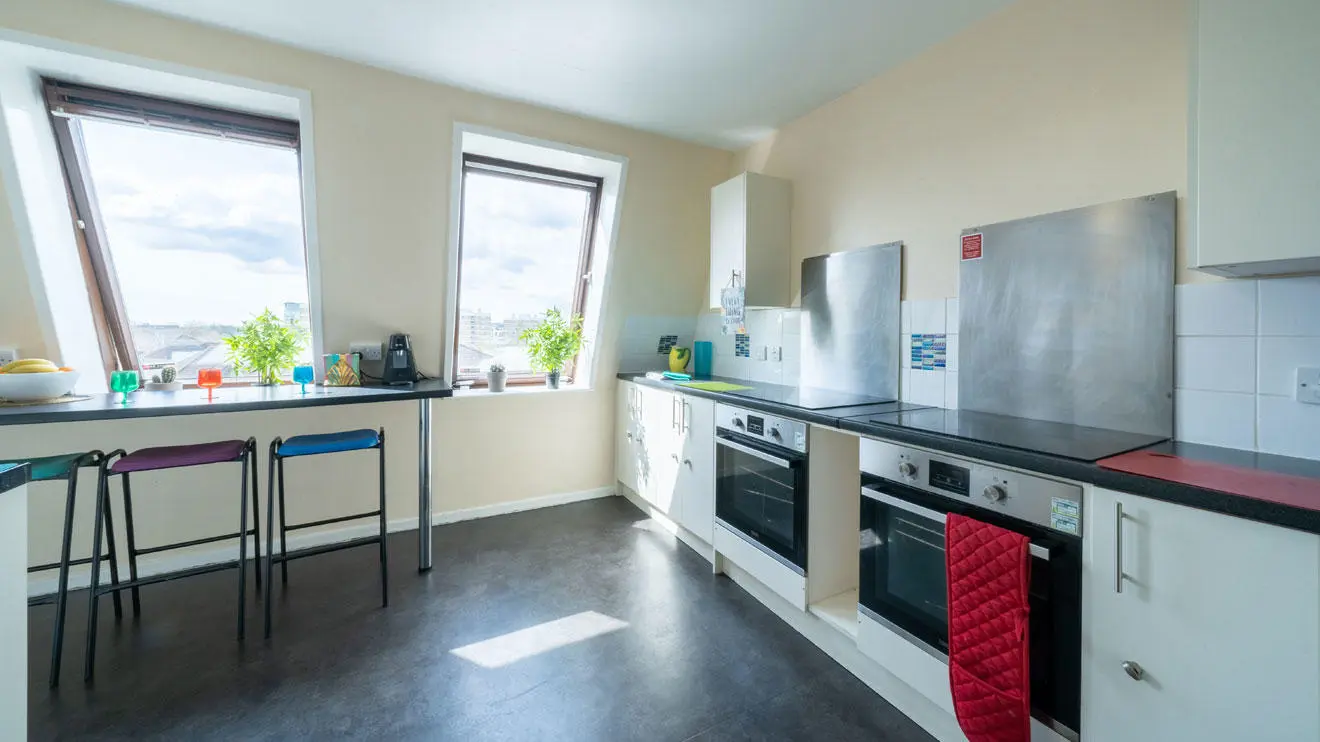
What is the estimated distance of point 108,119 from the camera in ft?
8.23

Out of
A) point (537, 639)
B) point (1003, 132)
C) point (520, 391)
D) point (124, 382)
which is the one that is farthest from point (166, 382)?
point (1003, 132)

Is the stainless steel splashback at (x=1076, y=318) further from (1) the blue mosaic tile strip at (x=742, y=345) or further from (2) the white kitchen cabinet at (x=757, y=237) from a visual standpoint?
(1) the blue mosaic tile strip at (x=742, y=345)

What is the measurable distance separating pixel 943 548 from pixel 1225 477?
2.28ft

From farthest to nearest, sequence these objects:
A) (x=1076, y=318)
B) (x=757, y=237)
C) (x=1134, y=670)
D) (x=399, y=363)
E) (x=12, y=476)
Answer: (x=757, y=237), (x=399, y=363), (x=1076, y=318), (x=1134, y=670), (x=12, y=476)

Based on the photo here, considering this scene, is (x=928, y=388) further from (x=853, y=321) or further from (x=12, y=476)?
(x=12, y=476)

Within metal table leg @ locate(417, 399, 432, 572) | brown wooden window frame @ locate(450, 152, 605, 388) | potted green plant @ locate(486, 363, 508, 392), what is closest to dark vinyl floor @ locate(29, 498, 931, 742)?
metal table leg @ locate(417, 399, 432, 572)

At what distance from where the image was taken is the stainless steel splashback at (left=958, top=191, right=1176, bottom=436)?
1690 millimetres

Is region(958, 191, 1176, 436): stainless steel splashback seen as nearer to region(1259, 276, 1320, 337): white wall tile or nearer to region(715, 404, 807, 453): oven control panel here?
region(1259, 276, 1320, 337): white wall tile

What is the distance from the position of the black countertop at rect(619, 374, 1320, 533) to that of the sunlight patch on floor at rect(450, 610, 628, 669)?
1.28m

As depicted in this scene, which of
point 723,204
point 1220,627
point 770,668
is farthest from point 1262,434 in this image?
point 723,204

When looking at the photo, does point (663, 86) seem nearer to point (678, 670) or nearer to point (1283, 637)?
point (678, 670)

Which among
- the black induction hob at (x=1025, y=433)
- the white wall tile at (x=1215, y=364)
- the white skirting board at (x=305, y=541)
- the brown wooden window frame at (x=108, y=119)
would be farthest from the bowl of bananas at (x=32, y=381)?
the white wall tile at (x=1215, y=364)

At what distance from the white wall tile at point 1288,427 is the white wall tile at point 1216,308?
0.22 metres

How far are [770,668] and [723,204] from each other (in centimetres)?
257
